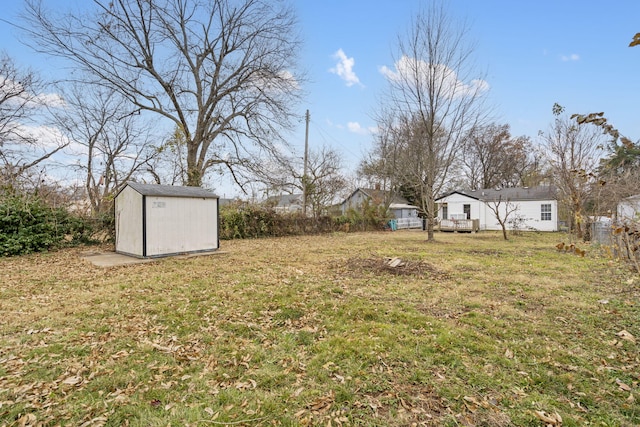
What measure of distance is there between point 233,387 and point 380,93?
13404mm

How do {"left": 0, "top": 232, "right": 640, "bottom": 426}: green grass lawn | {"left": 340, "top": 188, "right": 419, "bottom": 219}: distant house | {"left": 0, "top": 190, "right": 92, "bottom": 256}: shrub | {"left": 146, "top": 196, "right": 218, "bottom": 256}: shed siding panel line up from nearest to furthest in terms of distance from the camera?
1. {"left": 0, "top": 232, "right": 640, "bottom": 426}: green grass lawn
2. {"left": 0, "top": 190, "right": 92, "bottom": 256}: shrub
3. {"left": 146, "top": 196, "right": 218, "bottom": 256}: shed siding panel
4. {"left": 340, "top": 188, "right": 419, "bottom": 219}: distant house

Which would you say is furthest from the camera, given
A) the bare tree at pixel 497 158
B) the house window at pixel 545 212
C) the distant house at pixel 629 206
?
the bare tree at pixel 497 158

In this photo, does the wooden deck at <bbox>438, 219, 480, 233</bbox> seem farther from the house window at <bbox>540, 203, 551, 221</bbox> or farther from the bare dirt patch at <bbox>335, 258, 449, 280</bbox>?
the bare dirt patch at <bbox>335, 258, 449, 280</bbox>

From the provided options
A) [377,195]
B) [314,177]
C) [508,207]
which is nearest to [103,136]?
[314,177]

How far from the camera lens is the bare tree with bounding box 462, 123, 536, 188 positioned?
27.9m

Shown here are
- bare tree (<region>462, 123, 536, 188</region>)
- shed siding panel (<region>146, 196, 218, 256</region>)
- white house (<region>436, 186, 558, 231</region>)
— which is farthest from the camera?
bare tree (<region>462, 123, 536, 188</region>)

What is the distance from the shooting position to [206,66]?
1524cm

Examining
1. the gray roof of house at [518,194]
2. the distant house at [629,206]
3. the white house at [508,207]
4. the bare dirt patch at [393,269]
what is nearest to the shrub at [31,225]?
the bare dirt patch at [393,269]

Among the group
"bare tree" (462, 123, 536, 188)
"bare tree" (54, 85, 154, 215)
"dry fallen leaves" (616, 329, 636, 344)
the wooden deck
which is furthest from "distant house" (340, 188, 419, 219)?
"dry fallen leaves" (616, 329, 636, 344)

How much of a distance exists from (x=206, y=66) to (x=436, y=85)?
36.1 feet

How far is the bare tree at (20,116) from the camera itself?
1112 cm

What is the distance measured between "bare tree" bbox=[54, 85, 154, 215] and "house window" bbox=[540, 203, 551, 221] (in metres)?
23.4

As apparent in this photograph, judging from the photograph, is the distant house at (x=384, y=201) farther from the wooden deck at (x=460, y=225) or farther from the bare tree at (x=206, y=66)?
the bare tree at (x=206, y=66)

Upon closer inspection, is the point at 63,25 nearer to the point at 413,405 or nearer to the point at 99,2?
the point at 99,2
